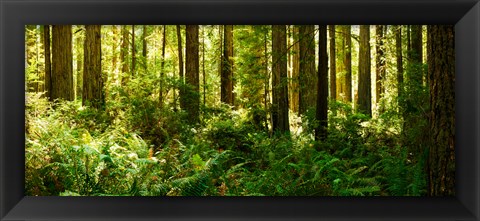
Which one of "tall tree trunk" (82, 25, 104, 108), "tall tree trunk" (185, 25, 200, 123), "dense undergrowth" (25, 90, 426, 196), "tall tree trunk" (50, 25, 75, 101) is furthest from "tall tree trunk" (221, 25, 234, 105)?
"tall tree trunk" (50, 25, 75, 101)

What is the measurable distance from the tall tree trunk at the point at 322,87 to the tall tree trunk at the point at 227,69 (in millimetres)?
4181

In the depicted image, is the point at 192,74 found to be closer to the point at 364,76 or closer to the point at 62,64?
the point at 62,64

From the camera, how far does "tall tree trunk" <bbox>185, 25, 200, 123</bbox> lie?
1034 cm

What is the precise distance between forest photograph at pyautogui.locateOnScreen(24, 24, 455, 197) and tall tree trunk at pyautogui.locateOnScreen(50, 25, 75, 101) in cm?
2

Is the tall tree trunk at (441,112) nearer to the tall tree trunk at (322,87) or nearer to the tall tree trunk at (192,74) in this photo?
the tall tree trunk at (322,87)

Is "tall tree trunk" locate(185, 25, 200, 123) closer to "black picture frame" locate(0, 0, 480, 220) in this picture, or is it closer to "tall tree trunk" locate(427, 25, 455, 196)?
"tall tree trunk" locate(427, 25, 455, 196)

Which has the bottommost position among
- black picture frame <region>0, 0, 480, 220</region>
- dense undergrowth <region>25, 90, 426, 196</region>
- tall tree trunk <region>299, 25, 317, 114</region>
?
dense undergrowth <region>25, 90, 426, 196</region>

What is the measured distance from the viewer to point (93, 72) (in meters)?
11.1

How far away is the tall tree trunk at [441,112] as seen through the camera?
9.71 feet

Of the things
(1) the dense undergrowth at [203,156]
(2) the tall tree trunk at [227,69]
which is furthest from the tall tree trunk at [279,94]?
(2) the tall tree trunk at [227,69]

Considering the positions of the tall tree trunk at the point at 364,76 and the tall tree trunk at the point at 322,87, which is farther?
the tall tree trunk at the point at 364,76
